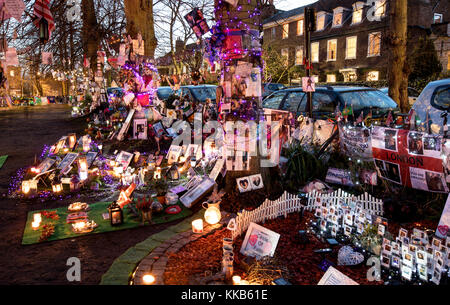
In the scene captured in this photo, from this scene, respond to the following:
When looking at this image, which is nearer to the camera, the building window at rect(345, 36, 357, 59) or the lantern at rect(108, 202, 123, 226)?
the lantern at rect(108, 202, 123, 226)

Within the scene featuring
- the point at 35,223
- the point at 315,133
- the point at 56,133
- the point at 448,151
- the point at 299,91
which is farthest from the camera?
the point at 56,133

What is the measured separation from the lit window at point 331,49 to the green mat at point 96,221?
29.3 metres

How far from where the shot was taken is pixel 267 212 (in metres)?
4.26

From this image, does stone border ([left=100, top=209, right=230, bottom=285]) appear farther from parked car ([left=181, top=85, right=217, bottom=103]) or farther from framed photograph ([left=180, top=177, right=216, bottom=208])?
parked car ([left=181, top=85, right=217, bottom=103])

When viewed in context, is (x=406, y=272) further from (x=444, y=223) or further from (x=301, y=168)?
(x=301, y=168)

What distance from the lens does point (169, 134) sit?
9.98 meters

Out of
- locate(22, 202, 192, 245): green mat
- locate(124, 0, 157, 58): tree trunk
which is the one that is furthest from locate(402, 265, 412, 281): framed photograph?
locate(124, 0, 157, 58): tree trunk

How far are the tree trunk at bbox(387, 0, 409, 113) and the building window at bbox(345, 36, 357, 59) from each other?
65.2ft

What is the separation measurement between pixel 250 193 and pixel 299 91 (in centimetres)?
487

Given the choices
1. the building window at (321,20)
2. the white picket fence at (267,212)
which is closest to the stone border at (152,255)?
the white picket fence at (267,212)

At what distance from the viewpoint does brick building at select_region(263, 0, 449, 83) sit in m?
25.1

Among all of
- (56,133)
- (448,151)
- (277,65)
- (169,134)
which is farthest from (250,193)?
(277,65)

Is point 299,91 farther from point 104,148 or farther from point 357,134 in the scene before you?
point 104,148

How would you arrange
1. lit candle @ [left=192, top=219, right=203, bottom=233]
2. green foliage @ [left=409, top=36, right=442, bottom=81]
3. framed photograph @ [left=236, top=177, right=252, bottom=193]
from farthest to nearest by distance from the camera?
green foliage @ [left=409, top=36, right=442, bottom=81]
framed photograph @ [left=236, top=177, right=252, bottom=193]
lit candle @ [left=192, top=219, right=203, bottom=233]
